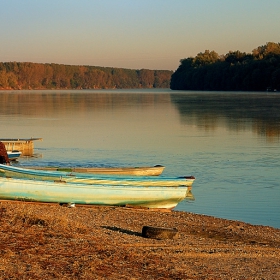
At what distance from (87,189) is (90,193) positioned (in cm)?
Answer: 13

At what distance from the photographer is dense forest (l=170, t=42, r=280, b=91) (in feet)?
478

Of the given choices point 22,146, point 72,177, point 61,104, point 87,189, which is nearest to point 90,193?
point 87,189

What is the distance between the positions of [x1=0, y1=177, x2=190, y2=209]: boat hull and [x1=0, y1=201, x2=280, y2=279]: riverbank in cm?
147

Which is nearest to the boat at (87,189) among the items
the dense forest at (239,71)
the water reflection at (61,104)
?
the water reflection at (61,104)

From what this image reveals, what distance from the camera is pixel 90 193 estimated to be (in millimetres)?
15508

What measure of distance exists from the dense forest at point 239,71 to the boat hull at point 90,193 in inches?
4951

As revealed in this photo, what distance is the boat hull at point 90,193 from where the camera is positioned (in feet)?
49.4

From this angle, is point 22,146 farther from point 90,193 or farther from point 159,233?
point 159,233

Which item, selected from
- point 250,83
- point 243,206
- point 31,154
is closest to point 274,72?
point 250,83

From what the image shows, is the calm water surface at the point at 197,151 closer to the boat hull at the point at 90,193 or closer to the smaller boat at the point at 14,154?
the smaller boat at the point at 14,154

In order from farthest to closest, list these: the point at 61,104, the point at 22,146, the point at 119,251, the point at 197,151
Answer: the point at 61,104
the point at 197,151
the point at 22,146
the point at 119,251

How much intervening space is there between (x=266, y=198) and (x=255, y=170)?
6142mm

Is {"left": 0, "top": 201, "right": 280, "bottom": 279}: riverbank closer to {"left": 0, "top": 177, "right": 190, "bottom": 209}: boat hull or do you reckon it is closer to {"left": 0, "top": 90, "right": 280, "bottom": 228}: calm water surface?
{"left": 0, "top": 177, "right": 190, "bottom": 209}: boat hull

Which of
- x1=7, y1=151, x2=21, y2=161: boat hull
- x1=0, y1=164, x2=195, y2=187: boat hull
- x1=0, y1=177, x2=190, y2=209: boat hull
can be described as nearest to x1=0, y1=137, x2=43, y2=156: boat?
x1=7, y1=151, x2=21, y2=161: boat hull
